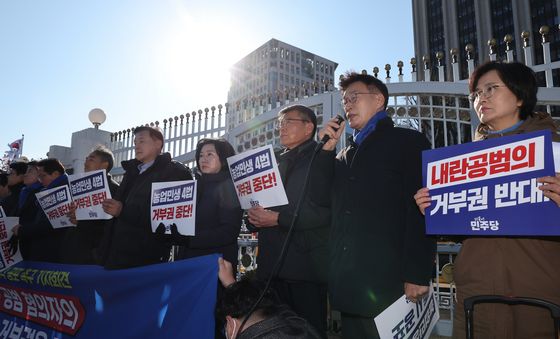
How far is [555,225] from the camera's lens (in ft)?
4.65

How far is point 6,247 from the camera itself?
4289 millimetres

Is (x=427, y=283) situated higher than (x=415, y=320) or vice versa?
(x=427, y=283)

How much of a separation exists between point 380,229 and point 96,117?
9058mm

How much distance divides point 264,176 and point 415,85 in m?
4.46

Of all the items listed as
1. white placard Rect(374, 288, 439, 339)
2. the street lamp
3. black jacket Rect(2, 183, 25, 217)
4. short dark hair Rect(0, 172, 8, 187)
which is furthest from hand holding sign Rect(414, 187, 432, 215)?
the street lamp

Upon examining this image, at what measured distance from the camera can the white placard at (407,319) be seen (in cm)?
167

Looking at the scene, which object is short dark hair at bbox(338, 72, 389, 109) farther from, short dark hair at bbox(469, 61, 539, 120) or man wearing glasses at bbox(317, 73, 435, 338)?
short dark hair at bbox(469, 61, 539, 120)

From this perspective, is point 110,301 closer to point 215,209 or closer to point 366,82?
point 215,209

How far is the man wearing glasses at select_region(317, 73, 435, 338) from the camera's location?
1990 millimetres

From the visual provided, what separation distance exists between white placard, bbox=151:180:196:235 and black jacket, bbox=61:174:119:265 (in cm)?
109

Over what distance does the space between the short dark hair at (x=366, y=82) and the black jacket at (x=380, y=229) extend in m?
0.26

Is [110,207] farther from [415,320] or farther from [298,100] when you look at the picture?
[298,100]

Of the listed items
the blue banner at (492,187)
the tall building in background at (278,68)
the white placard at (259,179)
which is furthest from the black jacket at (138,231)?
the tall building in background at (278,68)

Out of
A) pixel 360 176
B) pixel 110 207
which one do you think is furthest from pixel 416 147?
pixel 110 207
